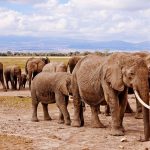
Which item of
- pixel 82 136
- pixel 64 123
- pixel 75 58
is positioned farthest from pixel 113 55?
pixel 75 58

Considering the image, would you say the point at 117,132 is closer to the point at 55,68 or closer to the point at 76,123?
the point at 76,123

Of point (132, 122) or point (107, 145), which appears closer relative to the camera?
point (107, 145)

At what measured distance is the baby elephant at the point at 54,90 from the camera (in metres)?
16.2

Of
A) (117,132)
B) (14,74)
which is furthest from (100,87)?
(14,74)

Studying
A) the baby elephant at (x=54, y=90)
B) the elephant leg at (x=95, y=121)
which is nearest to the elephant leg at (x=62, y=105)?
the baby elephant at (x=54, y=90)

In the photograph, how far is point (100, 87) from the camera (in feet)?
48.9

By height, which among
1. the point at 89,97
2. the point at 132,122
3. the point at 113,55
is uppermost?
the point at 113,55

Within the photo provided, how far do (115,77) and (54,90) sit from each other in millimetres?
3235

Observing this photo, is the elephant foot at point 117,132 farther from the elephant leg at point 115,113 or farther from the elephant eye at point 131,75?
the elephant eye at point 131,75

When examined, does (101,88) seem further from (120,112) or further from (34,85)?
(34,85)

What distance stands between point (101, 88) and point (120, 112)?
0.94 meters

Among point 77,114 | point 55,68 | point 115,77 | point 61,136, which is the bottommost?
point 61,136

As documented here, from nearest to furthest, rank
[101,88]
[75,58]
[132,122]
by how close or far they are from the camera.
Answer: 1. [101,88]
2. [132,122]
3. [75,58]

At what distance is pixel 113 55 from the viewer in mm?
14273
